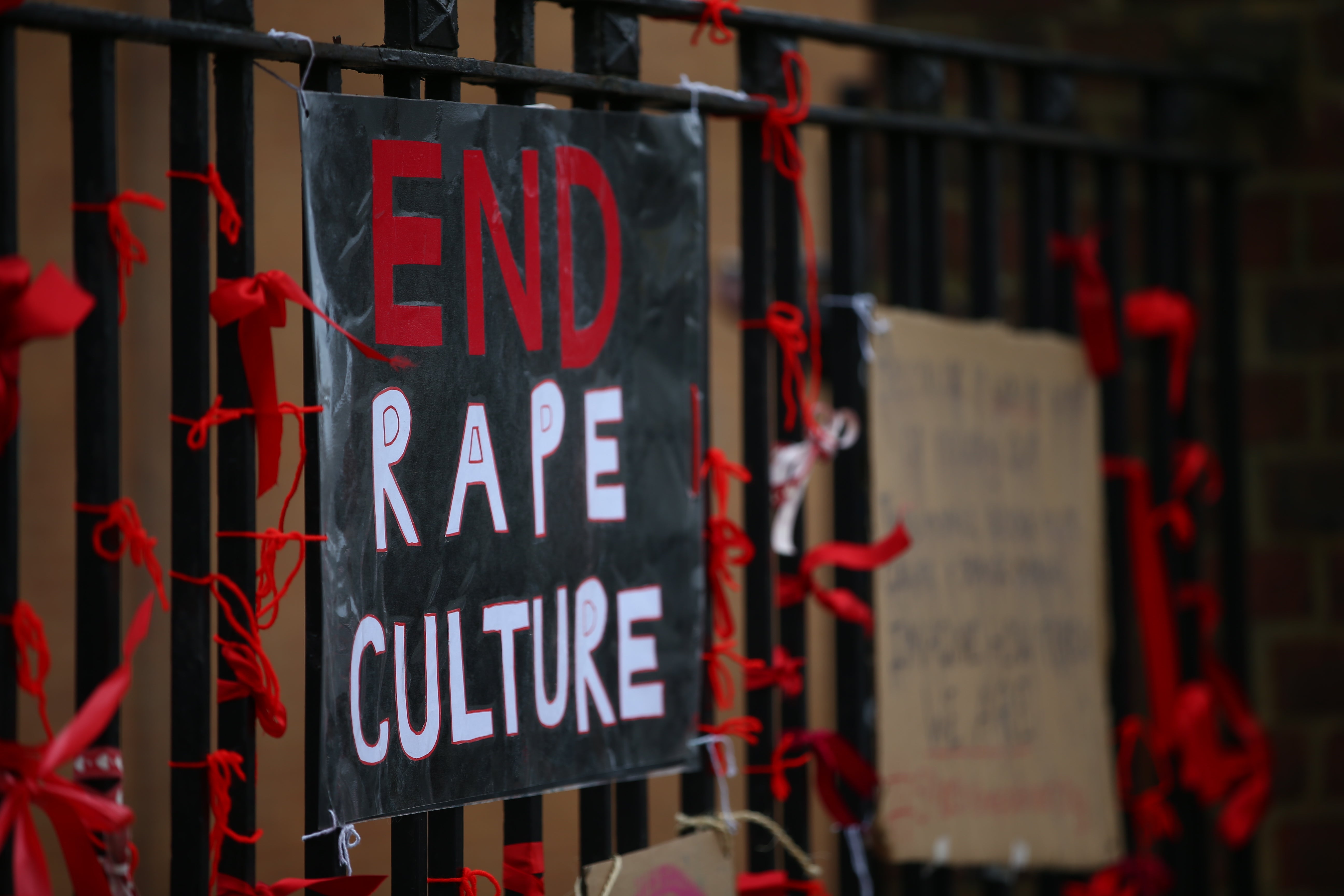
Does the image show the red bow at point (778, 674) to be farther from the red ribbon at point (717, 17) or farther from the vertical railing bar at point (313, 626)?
the red ribbon at point (717, 17)

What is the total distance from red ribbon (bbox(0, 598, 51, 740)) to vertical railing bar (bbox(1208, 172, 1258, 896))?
1.36 meters

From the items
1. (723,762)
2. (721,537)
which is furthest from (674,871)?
(721,537)

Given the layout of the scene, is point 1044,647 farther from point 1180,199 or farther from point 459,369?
point 459,369

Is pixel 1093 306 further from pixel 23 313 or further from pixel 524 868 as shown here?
pixel 23 313

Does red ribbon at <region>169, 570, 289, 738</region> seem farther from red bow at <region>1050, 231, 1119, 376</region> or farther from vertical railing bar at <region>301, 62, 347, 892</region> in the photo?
red bow at <region>1050, 231, 1119, 376</region>

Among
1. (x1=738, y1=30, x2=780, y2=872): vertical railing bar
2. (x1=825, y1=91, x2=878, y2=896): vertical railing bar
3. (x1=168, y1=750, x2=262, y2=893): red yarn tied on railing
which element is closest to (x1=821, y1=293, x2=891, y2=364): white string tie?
(x1=825, y1=91, x2=878, y2=896): vertical railing bar

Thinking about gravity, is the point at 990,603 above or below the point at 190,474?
below

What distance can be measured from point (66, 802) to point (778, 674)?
0.60m

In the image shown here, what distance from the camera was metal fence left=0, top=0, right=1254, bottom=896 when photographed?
883 millimetres

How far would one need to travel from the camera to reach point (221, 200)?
902 millimetres

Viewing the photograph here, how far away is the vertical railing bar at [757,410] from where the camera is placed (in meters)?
1.18

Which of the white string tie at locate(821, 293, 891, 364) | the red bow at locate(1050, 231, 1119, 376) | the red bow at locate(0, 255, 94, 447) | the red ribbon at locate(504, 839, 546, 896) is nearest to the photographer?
the red bow at locate(0, 255, 94, 447)

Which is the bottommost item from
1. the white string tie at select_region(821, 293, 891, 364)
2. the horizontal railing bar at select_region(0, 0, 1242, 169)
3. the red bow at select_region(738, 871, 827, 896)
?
the red bow at select_region(738, 871, 827, 896)

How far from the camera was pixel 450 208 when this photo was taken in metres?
0.97
